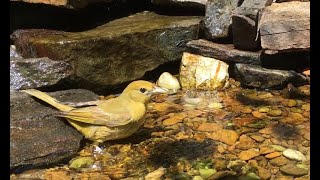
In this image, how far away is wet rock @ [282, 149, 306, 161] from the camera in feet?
15.3

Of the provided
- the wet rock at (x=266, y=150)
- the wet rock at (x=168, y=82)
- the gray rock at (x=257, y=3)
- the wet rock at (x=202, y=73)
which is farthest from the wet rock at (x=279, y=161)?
the gray rock at (x=257, y=3)

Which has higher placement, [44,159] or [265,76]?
[265,76]

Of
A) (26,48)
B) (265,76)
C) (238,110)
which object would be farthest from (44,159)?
(265,76)

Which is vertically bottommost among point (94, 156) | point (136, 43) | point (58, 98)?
point (94, 156)

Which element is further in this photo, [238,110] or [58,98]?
[238,110]

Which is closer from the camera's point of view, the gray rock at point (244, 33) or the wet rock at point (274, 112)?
the wet rock at point (274, 112)

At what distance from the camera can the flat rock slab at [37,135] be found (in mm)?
4418

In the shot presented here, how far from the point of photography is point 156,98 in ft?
20.6

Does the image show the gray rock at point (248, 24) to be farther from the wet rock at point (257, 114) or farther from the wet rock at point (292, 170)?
the wet rock at point (292, 170)

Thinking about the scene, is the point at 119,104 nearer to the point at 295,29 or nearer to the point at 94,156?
the point at 94,156

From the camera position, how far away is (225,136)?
5.16m

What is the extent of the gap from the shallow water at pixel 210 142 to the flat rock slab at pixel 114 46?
596 millimetres

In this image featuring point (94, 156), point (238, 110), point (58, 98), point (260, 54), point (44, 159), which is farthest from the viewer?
point (260, 54)

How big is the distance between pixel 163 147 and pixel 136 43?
178cm
